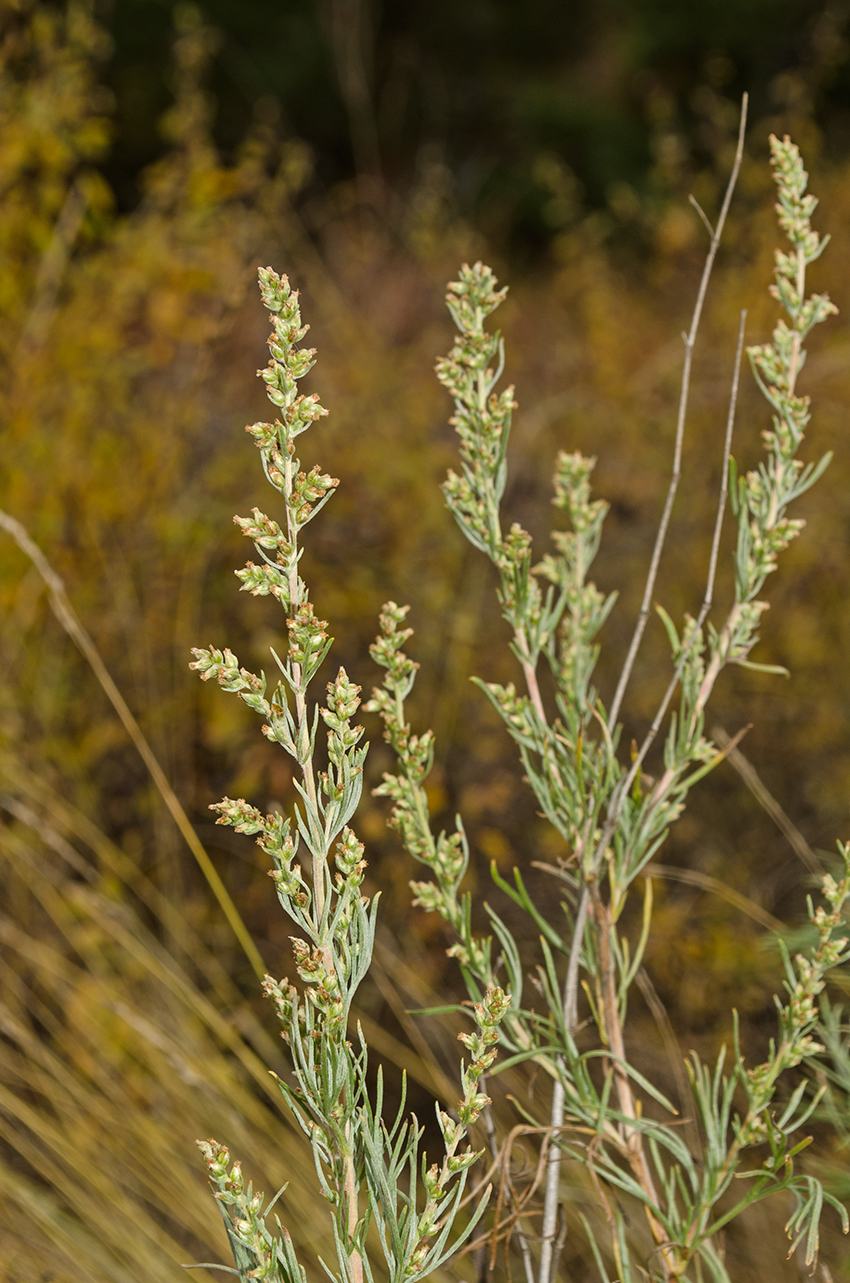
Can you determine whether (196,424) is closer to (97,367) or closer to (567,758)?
(97,367)

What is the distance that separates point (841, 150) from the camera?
7.21 meters

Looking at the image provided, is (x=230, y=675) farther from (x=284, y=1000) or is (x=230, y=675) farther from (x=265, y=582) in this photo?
(x=284, y=1000)

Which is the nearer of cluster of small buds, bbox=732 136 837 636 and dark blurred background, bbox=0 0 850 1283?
cluster of small buds, bbox=732 136 837 636

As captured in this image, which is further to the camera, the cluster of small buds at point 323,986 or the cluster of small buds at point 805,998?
the cluster of small buds at point 805,998

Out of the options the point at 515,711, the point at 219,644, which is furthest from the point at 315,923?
the point at 219,644

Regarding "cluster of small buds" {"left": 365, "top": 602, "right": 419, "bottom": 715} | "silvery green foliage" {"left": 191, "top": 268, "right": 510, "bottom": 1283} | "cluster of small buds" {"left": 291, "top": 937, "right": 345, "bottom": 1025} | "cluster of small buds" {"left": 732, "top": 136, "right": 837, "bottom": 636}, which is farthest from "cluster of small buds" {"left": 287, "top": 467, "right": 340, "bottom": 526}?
"cluster of small buds" {"left": 732, "top": 136, "right": 837, "bottom": 636}

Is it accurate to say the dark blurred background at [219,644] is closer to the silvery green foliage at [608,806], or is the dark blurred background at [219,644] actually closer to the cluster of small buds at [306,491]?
the silvery green foliage at [608,806]

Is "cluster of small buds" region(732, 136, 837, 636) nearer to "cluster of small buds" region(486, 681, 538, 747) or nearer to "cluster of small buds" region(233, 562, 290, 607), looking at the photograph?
"cluster of small buds" region(486, 681, 538, 747)

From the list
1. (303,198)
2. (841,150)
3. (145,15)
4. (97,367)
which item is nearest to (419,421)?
(97,367)

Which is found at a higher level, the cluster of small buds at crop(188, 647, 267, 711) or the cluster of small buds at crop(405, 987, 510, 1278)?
the cluster of small buds at crop(188, 647, 267, 711)

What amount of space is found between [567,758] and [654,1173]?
0.93 meters

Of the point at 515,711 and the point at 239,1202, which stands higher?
the point at 515,711

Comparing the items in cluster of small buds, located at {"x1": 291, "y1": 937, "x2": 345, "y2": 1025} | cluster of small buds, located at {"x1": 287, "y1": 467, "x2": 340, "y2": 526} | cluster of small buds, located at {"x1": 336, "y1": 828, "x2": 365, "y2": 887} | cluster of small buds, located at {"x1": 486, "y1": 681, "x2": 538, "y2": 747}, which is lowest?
cluster of small buds, located at {"x1": 291, "y1": 937, "x2": 345, "y2": 1025}

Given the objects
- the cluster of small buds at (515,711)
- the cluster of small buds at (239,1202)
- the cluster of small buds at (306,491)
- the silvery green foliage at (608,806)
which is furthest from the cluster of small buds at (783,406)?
the cluster of small buds at (239,1202)
